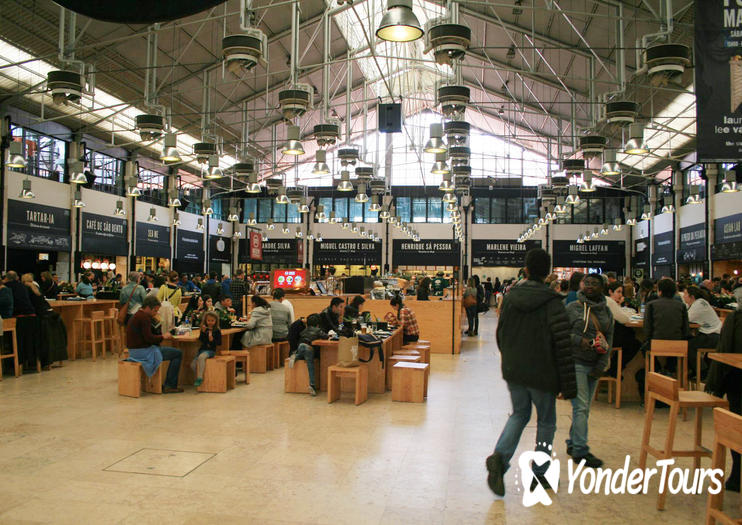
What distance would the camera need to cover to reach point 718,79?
6172mm

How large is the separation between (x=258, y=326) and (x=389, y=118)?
619 centimetres

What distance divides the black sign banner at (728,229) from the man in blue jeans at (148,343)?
17.1 meters

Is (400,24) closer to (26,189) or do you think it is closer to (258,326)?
(258,326)

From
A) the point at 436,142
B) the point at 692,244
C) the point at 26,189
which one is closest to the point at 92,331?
the point at 26,189

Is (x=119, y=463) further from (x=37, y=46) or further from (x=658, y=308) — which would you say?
(x=37, y=46)

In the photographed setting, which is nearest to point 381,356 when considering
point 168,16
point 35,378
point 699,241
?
point 35,378

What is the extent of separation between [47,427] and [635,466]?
18.1 feet

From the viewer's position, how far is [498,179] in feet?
105

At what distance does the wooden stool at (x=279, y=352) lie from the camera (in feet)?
32.3

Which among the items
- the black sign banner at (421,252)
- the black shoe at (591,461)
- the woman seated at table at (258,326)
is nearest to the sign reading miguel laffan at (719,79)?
the black shoe at (591,461)

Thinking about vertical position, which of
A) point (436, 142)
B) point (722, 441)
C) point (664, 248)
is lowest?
point (722, 441)

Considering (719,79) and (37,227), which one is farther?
(37,227)

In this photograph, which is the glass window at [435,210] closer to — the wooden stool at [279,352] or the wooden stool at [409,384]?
the wooden stool at [279,352]

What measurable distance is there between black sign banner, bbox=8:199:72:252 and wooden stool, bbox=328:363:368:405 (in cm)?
1336
